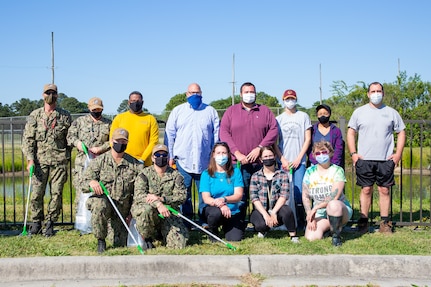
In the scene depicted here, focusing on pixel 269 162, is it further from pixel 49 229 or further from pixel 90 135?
pixel 49 229

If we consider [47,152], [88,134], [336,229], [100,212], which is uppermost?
[88,134]

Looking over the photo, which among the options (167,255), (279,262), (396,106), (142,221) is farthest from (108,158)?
(396,106)

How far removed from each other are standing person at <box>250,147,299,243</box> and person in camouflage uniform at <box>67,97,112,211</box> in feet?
6.72

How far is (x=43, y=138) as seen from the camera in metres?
6.82

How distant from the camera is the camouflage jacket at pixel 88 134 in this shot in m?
6.81

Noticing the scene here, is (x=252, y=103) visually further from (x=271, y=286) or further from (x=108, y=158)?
(x=271, y=286)

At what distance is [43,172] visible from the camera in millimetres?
6867

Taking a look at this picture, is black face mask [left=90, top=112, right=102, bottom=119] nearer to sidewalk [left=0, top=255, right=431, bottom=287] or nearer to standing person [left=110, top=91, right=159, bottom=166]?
standing person [left=110, top=91, right=159, bottom=166]

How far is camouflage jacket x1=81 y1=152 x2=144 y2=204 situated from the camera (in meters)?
6.09

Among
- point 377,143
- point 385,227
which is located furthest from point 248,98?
point 385,227

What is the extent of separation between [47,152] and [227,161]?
242cm

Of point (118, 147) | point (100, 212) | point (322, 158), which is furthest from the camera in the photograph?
point (322, 158)

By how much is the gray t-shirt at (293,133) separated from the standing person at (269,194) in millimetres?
391

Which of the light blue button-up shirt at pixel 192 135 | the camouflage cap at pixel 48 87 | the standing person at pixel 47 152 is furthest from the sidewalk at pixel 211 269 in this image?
the camouflage cap at pixel 48 87
